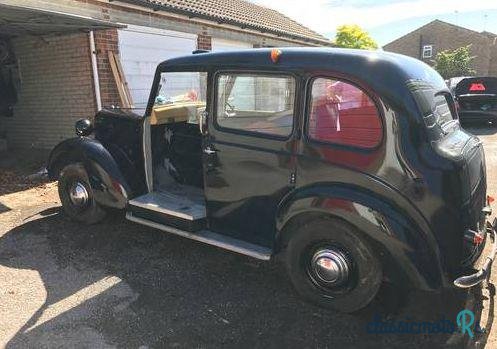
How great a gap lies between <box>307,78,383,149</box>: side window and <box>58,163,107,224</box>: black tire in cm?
288

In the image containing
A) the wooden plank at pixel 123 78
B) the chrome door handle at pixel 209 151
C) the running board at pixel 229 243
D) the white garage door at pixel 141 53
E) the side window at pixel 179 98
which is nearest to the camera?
the running board at pixel 229 243

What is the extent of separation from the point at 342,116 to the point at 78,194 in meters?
3.31

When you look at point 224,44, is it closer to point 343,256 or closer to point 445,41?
point 343,256

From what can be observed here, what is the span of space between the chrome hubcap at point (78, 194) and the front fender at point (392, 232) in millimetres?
2999

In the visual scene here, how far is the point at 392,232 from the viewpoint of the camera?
3.04 m

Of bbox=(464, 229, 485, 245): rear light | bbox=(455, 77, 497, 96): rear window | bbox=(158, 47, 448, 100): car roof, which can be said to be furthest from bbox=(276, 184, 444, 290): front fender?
bbox=(455, 77, 497, 96): rear window

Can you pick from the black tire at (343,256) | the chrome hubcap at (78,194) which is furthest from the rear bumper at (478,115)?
the chrome hubcap at (78,194)

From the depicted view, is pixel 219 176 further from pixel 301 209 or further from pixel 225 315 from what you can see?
pixel 225 315

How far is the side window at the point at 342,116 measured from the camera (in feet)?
10.6

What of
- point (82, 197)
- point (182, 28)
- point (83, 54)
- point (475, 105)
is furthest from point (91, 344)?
point (475, 105)

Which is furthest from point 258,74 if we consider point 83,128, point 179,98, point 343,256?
point 83,128

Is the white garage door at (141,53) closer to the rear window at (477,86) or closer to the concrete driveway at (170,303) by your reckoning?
the concrete driveway at (170,303)

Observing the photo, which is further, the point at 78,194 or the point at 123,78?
the point at 123,78

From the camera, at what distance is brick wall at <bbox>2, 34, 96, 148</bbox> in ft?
29.6
